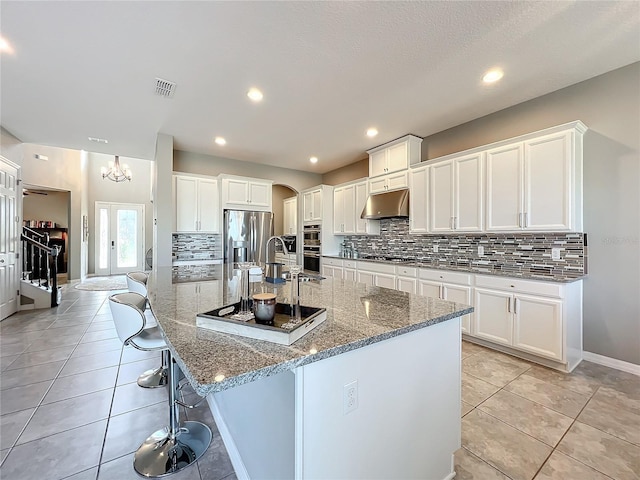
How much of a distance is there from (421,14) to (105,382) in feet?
12.8

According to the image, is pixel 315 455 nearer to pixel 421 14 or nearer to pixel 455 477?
pixel 455 477

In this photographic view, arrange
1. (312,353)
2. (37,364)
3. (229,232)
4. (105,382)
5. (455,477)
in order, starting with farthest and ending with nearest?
(229,232), (37,364), (105,382), (455,477), (312,353)

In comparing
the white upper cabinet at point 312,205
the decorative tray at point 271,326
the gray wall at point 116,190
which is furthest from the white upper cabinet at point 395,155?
the gray wall at point 116,190

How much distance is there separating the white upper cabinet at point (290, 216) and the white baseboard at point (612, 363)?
516cm

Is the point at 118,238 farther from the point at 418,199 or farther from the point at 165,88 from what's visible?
the point at 418,199

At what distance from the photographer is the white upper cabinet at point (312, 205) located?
5781 millimetres

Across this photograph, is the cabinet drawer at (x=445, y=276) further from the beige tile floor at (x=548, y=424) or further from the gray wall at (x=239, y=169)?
the gray wall at (x=239, y=169)

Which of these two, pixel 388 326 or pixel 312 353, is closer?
pixel 312 353

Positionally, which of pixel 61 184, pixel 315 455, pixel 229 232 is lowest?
pixel 315 455

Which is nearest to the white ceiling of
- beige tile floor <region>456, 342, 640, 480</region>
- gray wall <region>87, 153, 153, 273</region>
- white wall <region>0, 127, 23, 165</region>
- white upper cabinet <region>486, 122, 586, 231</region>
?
white wall <region>0, 127, 23, 165</region>

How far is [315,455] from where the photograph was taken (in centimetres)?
94

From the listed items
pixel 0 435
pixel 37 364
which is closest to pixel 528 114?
pixel 0 435

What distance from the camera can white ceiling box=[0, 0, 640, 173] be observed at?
1.96 metres

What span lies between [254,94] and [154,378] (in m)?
3.01
